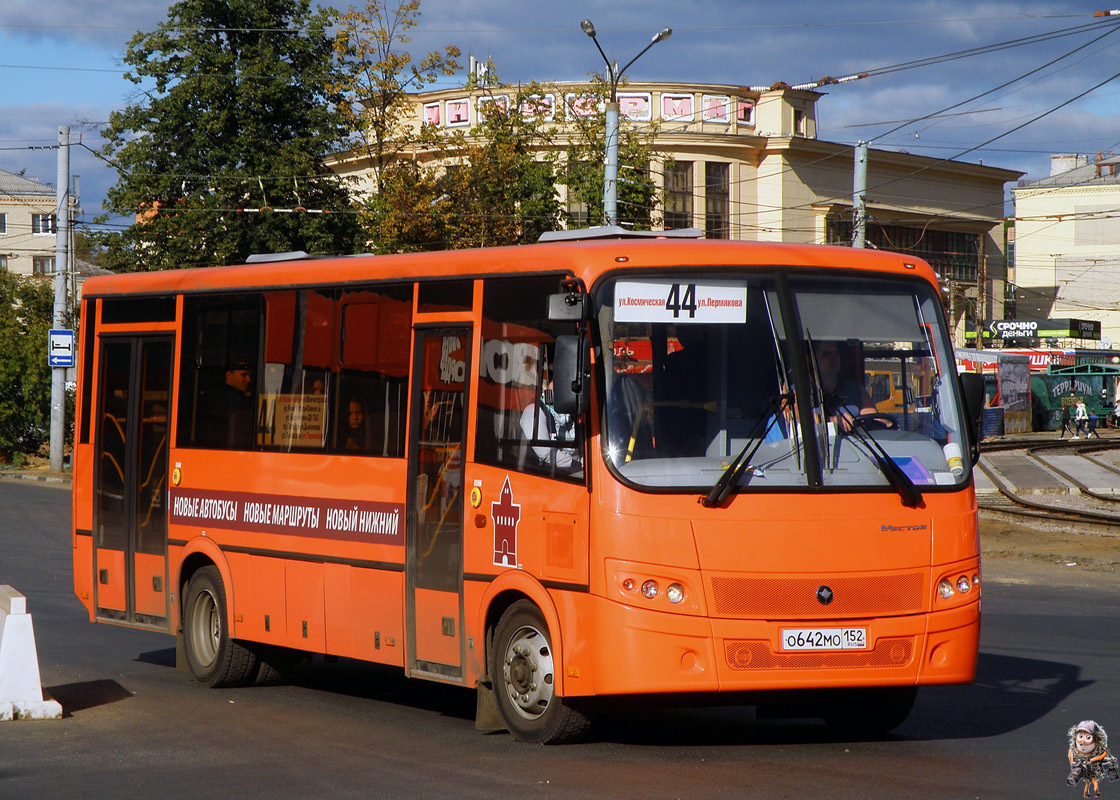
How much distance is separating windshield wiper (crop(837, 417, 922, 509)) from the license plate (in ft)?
2.34

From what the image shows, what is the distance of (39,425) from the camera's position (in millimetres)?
45500

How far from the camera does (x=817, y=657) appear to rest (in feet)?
24.7

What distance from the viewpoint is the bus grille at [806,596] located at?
24.5 feet

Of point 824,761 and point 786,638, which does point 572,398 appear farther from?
point 824,761

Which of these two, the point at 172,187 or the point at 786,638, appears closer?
the point at 786,638

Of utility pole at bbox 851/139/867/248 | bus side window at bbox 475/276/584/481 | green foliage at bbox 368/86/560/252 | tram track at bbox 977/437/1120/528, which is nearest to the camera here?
bus side window at bbox 475/276/584/481

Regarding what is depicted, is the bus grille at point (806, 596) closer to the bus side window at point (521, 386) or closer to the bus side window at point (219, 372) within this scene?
the bus side window at point (521, 386)

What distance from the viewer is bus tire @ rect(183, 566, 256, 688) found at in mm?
10844

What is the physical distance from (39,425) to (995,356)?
34.1 meters

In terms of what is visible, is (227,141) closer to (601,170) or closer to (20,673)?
(601,170)

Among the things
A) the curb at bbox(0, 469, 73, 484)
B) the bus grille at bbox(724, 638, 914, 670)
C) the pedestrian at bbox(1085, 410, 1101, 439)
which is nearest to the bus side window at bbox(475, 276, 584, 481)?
the bus grille at bbox(724, 638, 914, 670)

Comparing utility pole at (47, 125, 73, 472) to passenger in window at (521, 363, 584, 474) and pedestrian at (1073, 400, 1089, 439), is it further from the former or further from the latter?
pedestrian at (1073, 400, 1089, 439)

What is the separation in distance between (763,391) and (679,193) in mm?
50708

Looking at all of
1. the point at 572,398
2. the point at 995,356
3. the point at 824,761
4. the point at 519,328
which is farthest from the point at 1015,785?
the point at 995,356
